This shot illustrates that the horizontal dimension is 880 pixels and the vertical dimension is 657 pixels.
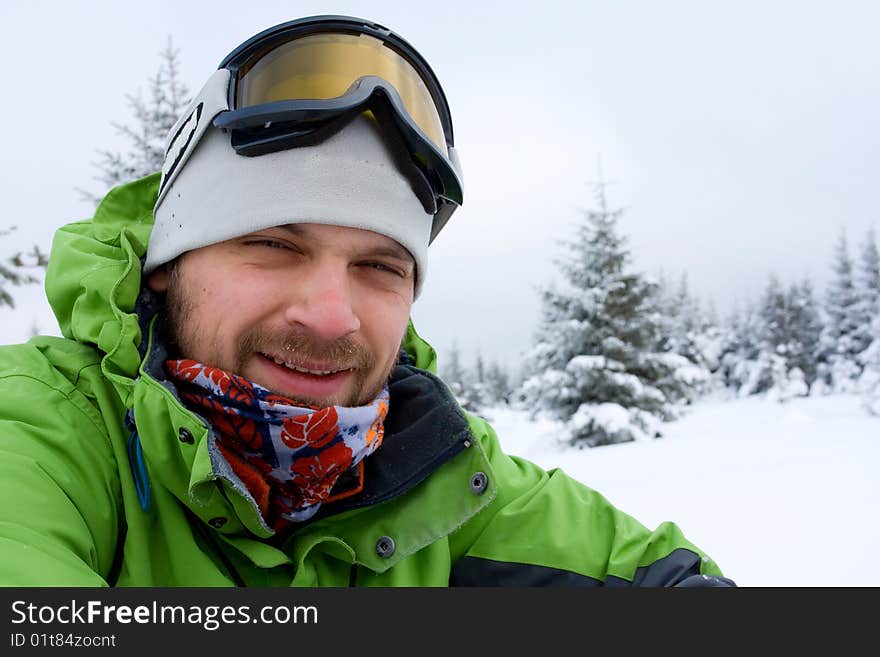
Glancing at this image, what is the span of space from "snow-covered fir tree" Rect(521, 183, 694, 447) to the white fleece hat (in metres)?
13.1

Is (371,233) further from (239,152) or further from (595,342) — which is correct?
(595,342)

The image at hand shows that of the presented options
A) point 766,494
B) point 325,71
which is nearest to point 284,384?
point 325,71

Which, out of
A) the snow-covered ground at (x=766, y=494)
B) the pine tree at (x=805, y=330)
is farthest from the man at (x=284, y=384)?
the pine tree at (x=805, y=330)

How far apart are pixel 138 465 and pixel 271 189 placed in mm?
935

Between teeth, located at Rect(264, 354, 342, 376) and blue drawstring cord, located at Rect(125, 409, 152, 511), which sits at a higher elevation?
teeth, located at Rect(264, 354, 342, 376)

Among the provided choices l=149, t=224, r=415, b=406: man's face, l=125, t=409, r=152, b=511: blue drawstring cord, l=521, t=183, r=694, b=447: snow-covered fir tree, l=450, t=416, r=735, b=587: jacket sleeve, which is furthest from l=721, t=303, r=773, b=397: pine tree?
l=125, t=409, r=152, b=511: blue drawstring cord

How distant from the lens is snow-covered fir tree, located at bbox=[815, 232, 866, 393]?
1384 inches

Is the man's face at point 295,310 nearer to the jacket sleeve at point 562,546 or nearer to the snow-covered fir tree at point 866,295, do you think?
the jacket sleeve at point 562,546

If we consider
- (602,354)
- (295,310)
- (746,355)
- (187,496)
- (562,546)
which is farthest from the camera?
(746,355)

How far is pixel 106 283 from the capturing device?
185 cm

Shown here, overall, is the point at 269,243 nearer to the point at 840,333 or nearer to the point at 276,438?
the point at 276,438

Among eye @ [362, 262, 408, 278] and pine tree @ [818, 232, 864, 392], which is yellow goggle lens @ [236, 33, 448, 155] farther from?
pine tree @ [818, 232, 864, 392]

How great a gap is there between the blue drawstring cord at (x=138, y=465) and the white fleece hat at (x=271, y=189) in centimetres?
64

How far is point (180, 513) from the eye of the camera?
1652 millimetres
